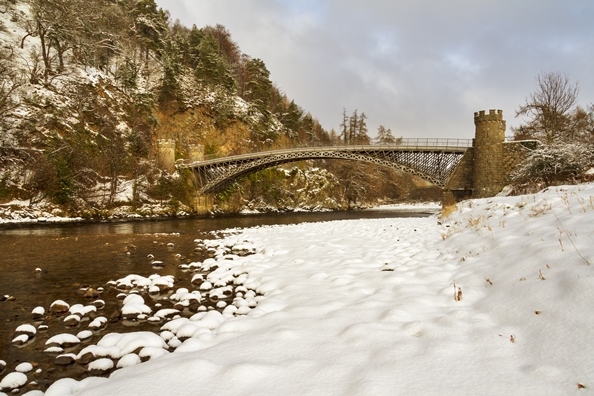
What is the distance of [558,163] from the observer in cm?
1427

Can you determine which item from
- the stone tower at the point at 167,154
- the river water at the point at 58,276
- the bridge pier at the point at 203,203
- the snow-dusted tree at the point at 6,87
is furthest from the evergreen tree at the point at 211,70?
the river water at the point at 58,276

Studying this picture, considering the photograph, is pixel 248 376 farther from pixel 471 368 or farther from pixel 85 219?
pixel 85 219

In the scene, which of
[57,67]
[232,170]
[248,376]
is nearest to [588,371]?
[248,376]

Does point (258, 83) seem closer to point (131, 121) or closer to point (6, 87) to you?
point (131, 121)

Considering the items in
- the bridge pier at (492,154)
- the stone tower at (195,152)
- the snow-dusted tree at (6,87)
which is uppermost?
the snow-dusted tree at (6,87)

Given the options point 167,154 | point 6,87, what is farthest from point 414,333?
point 6,87

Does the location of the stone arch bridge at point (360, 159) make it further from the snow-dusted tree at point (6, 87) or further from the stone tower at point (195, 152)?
the snow-dusted tree at point (6, 87)

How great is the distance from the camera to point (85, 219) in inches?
1002

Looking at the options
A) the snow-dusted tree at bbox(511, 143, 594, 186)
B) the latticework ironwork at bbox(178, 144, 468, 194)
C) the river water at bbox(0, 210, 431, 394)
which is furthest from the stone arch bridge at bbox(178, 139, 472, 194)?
the river water at bbox(0, 210, 431, 394)

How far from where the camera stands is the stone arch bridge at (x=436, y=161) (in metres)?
26.8

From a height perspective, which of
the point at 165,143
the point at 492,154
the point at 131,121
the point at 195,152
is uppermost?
the point at 131,121

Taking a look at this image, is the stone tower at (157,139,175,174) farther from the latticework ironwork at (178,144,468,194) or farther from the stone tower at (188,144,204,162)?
the stone tower at (188,144,204,162)

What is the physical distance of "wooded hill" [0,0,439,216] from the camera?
1057 inches

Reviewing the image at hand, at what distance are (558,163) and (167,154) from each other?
36390mm
